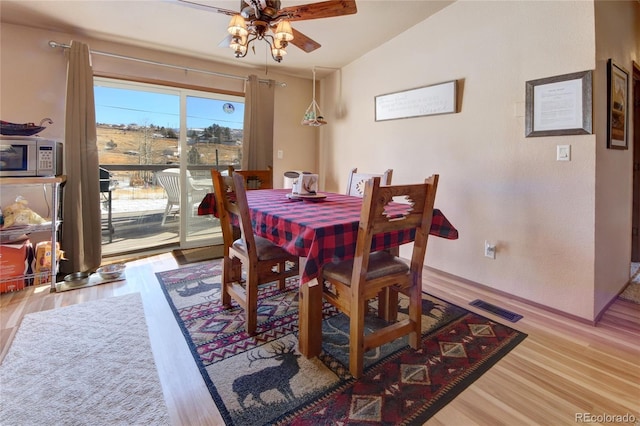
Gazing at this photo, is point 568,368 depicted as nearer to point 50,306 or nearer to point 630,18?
point 630,18

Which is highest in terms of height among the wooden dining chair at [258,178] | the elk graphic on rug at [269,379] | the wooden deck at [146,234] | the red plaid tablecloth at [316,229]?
the wooden dining chair at [258,178]

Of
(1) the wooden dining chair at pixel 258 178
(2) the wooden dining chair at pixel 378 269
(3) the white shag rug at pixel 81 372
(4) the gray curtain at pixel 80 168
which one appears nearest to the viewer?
(3) the white shag rug at pixel 81 372

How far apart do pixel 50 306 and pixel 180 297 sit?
35.6 inches

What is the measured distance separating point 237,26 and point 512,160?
217 cm

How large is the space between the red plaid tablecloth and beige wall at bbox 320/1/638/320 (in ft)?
3.21

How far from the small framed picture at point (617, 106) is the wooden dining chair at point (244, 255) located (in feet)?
7.86

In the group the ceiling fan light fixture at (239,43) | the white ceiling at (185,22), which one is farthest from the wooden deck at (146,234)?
the ceiling fan light fixture at (239,43)

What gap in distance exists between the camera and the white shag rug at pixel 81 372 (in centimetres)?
131

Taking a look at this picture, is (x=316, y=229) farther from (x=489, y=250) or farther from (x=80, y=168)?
(x=80, y=168)

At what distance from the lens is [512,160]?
2.41 m

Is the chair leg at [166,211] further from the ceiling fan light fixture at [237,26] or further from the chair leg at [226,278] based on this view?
the ceiling fan light fixture at [237,26]

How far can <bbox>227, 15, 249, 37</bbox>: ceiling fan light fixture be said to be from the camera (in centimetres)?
186

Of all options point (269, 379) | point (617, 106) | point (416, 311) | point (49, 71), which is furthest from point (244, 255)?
point (617, 106)

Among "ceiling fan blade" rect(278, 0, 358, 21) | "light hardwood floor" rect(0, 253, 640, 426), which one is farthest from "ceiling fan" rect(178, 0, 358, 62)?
"light hardwood floor" rect(0, 253, 640, 426)
